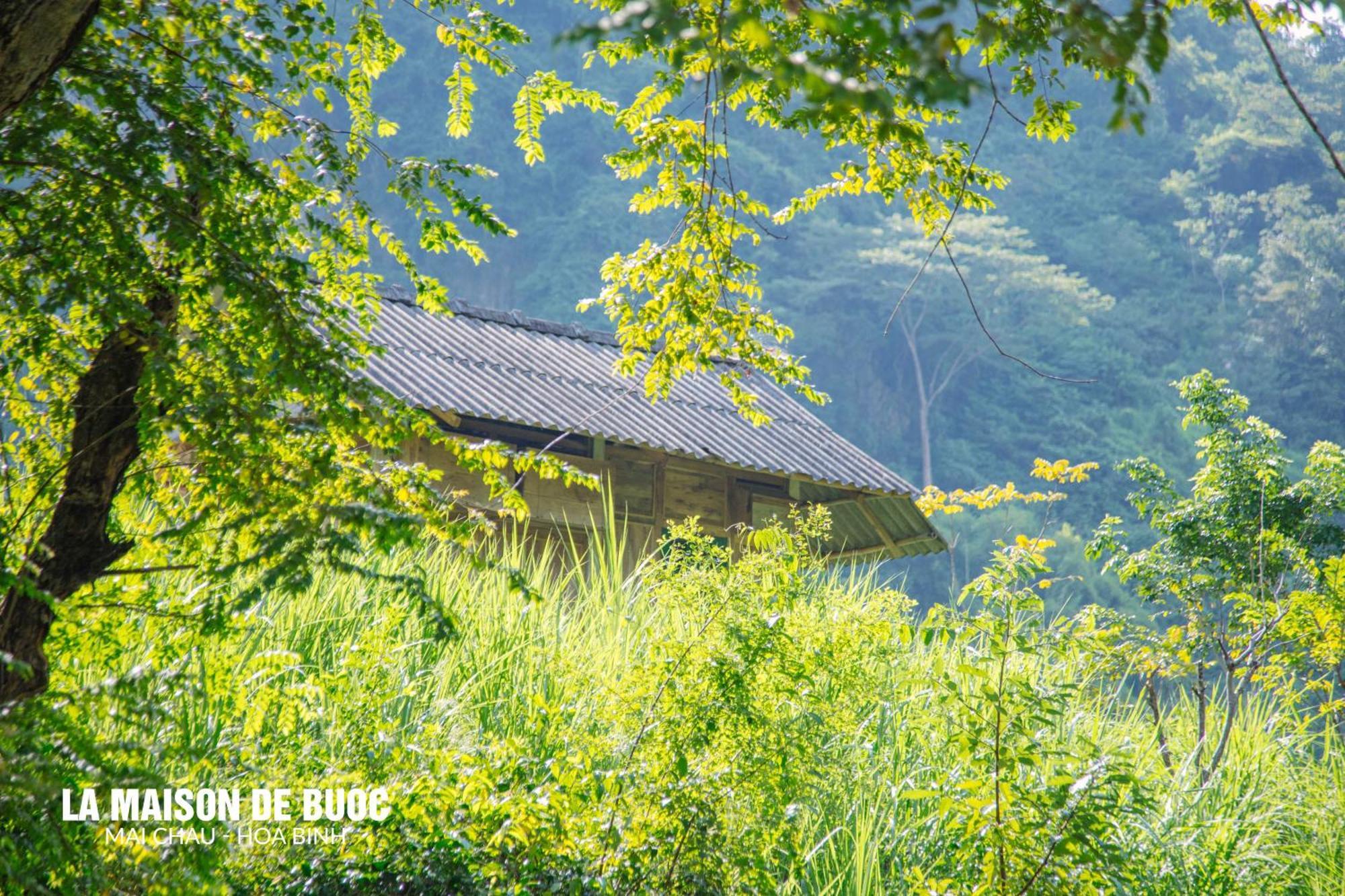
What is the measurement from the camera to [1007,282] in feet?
98.8

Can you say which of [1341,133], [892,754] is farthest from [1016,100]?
[892,754]

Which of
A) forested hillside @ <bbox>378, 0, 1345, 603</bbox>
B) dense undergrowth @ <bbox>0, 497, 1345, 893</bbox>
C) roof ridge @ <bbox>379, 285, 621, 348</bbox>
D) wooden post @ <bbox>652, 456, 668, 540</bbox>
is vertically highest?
forested hillside @ <bbox>378, 0, 1345, 603</bbox>

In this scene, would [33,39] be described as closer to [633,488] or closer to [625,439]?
[625,439]

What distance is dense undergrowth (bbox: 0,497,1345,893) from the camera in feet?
8.30

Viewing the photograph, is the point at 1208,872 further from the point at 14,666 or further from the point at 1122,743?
the point at 14,666

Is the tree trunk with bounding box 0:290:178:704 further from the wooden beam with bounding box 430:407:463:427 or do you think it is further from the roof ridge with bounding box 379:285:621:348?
the roof ridge with bounding box 379:285:621:348

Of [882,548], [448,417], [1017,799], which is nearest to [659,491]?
[448,417]

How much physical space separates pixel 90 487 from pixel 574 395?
6905 millimetres

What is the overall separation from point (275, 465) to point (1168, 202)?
35714 millimetres

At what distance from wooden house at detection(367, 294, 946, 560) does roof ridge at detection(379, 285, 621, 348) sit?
24 mm

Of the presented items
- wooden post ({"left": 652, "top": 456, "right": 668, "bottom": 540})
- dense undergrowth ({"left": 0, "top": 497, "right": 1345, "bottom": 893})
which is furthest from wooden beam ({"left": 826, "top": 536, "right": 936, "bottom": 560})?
dense undergrowth ({"left": 0, "top": 497, "right": 1345, "bottom": 893})

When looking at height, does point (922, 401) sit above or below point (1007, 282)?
below

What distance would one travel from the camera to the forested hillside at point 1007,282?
95.3 feet

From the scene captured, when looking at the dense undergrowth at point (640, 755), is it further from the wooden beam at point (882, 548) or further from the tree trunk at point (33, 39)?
the wooden beam at point (882, 548)
